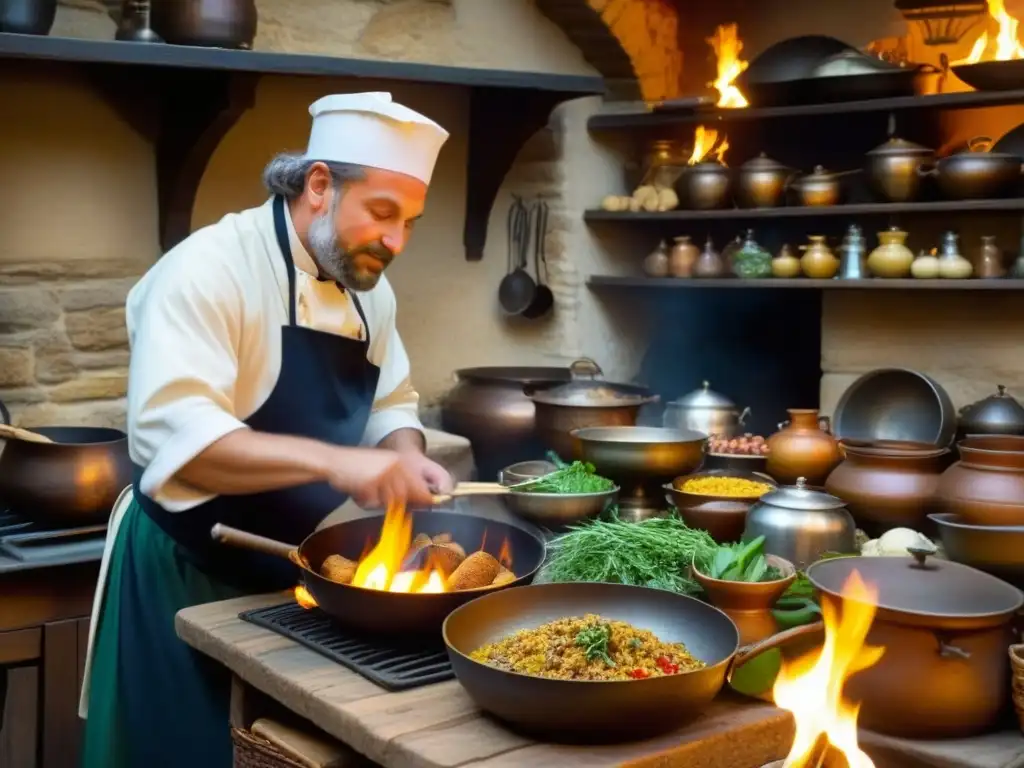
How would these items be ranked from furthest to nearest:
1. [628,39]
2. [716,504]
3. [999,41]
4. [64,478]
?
[628,39] < [999,41] < [64,478] < [716,504]

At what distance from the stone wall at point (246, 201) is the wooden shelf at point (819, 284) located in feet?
0.60

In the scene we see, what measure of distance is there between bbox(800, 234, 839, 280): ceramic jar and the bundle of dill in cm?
213

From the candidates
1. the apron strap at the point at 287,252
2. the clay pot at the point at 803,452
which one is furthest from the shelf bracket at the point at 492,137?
the apron strap at the point at 287,252

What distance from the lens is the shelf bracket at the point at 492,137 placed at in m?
4.50

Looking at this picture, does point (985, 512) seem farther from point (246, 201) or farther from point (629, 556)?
point (246, 201)

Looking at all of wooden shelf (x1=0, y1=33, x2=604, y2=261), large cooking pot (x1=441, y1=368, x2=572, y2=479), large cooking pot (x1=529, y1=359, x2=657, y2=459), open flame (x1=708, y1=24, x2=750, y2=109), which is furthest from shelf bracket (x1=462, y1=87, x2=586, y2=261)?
large cooking pot (x1=529, y1=359, x2=657, y2=459)

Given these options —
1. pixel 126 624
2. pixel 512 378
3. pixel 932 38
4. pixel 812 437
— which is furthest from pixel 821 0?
pixel 126 624

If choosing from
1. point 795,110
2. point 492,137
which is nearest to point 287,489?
point 492,137

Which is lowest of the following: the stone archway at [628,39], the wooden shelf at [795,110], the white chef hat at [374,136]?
the white chef hat at [374,136]

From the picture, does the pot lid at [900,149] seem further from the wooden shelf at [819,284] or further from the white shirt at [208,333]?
the white shirt at [208,333]

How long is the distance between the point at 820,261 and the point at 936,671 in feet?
8.32

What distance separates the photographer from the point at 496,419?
4.17 metres

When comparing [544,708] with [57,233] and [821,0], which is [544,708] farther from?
[821,0]

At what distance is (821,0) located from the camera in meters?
4.98
